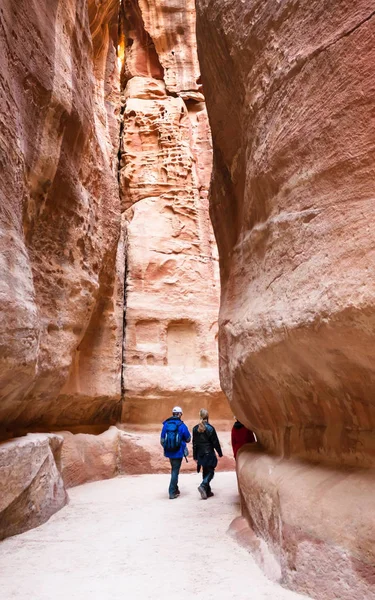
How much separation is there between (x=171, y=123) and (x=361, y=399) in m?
12.6

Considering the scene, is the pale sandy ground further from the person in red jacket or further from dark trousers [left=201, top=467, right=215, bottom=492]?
the person in red jacket

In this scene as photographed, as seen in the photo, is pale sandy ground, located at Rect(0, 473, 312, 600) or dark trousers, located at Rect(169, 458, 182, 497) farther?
dark trousers, located at Rect(169, 458, 182, 497)

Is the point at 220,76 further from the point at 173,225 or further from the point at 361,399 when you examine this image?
the point at 173,225

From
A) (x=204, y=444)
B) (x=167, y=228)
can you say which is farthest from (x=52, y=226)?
(x=167, y=228)

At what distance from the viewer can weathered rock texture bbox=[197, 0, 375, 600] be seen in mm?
2707

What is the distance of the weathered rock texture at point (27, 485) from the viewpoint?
467 centimetres

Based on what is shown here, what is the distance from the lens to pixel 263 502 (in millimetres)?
3838

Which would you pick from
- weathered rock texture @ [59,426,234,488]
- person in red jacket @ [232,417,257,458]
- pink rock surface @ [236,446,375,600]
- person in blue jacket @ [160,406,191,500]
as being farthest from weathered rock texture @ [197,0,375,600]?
weathered rock texture @ [59,426,234,488]

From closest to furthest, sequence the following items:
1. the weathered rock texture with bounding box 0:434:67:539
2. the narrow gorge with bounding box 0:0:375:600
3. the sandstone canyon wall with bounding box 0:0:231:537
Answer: the narrow gorge with bounding box 0:0:375:600, the weathered rock texture with bounding box 0:434:67:539, the sandstone canyon wall with bounding box 0:0:231:537

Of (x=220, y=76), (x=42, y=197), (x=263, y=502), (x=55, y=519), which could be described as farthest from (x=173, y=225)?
(x=263, y=502)

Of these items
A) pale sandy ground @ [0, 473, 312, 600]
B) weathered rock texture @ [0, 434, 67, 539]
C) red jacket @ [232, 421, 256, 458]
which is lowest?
pale sandy ground @ [0, 473, 312, 600]

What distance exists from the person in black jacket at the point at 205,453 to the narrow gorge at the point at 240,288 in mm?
1233

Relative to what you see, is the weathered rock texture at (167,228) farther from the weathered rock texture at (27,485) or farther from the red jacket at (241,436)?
the weathered rock texture at (27,485)

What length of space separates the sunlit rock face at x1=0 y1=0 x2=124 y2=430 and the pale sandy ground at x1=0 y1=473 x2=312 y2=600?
1.58 meters
